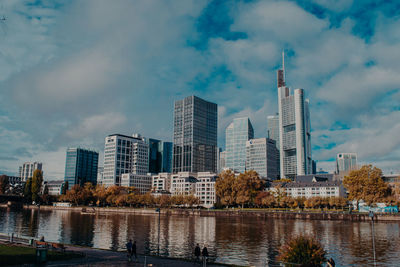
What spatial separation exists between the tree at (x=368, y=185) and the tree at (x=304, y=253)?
136340mm

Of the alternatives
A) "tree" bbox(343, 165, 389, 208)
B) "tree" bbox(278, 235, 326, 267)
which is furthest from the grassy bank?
"tree" bbox(343, 165, 389, 208)

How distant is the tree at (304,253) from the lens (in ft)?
111

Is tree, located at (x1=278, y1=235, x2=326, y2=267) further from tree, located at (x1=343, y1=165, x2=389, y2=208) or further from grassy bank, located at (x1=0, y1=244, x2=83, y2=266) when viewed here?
tree, located at (x1=343, y1=165, x2=389, y2=208)

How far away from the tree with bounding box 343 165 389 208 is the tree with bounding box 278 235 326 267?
13634 centimetres

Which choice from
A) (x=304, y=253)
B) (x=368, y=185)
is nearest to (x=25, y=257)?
(x=304, y=253)

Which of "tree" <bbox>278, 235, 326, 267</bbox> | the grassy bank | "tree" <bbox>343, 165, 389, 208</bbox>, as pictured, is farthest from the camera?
"tree" <bbox>343, 165, 389, 208</bbox>

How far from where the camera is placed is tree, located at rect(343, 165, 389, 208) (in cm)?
15550

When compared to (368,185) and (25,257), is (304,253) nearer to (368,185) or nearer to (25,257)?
(25,257)

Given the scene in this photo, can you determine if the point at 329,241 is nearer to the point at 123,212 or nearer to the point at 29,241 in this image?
the point at 29,241

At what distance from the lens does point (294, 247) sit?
35.0 m

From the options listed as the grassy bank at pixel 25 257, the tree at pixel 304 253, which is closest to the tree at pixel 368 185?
the tree at pixel 304 253

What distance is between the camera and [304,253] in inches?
1346

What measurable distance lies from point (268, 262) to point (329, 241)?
28851 mm

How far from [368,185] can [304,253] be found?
140081mm
